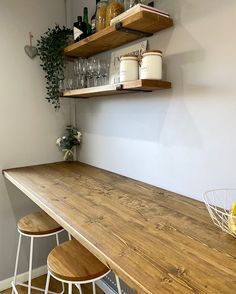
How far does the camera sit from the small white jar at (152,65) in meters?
1.41

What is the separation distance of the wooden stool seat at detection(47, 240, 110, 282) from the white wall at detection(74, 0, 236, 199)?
597mm

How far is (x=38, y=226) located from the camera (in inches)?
69.9

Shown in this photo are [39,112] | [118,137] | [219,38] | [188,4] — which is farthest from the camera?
[39,112]

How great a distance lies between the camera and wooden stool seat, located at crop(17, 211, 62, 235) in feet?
5.65

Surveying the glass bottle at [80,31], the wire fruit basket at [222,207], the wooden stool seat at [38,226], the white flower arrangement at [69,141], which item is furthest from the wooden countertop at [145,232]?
the glass bottle at [80,31]

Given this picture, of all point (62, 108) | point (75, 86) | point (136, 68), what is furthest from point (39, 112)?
point (136, 68)

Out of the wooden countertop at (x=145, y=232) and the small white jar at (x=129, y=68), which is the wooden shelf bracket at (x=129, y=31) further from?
the wooden countertop at (x=145, y=232)

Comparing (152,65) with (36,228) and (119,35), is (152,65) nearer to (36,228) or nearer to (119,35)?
(119,35)

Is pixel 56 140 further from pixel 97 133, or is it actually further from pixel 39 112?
pixel 97 133

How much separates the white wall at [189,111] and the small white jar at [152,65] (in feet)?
0.35

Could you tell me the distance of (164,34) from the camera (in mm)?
1517

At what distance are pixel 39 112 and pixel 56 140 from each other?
289mm

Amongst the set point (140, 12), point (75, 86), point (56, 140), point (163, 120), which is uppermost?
point (140, 12)

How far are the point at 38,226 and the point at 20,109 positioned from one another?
98 centimetres
